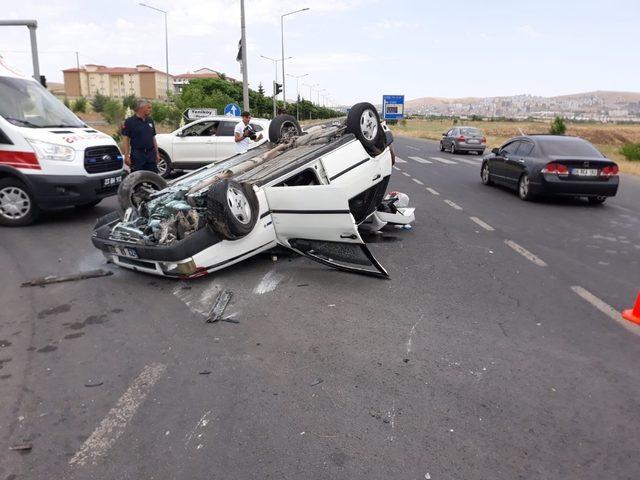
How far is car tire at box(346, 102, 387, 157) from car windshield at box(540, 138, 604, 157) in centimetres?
578

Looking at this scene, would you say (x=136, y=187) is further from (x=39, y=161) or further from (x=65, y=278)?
(x=39, y=161)

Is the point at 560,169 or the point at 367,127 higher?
the point at 367,127

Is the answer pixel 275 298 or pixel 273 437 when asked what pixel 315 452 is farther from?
pixel 275 298

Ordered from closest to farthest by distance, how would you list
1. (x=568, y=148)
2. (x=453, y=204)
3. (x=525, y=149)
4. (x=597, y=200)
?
(x=453, y=204) → (x=568, y=148) → (x=597, y=200) → (x=525, y=149)

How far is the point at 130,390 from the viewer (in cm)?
352

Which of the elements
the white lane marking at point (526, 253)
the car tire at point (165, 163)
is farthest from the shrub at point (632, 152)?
the car tire at point (165, 163)

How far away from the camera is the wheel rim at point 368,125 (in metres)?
6.94

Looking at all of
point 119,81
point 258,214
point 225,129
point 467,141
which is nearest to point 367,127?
point 258,214

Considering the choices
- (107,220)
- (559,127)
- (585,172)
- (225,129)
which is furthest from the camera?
(559,127)

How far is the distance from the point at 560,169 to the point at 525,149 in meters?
1.47

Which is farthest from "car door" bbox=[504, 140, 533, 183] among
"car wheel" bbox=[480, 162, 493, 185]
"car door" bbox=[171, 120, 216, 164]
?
"car door" bbox=[171, 120, 216, 164]

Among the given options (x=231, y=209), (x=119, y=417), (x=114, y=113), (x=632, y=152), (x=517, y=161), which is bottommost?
(x=119, y=417)

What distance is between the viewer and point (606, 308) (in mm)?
5070

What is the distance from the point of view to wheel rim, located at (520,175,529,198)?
11609 mm
